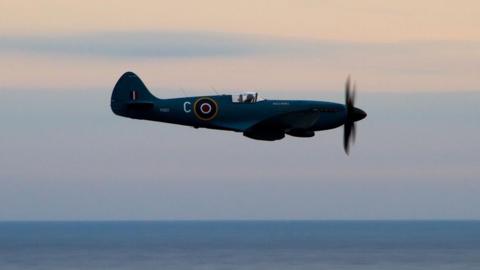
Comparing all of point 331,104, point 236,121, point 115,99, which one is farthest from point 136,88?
point 331,104

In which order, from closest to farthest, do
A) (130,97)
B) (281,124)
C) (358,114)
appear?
(281,124), (130,97), (358,114)

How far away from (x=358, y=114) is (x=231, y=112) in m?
10.5

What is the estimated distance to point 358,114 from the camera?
92.1 meters

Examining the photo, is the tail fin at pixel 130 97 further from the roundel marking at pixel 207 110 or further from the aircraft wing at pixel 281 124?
the aircraft wing at pixel 281 124

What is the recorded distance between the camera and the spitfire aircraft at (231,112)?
86438 mm

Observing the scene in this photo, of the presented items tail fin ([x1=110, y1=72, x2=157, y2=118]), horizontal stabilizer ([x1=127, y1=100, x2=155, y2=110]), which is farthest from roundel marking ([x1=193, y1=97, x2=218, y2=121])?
tail fin ([x1=110, y1=72, x2=157, y2=118])

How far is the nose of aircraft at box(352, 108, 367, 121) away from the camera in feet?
301

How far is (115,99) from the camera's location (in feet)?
290

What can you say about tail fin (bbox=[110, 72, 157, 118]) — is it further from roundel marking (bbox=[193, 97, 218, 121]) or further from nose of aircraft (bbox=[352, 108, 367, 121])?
nose of aircraft (bbox=[352, 108, 367, 121])

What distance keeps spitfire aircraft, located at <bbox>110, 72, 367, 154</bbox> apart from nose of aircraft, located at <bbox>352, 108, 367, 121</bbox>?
296 cm

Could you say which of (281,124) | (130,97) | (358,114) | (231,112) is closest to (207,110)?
(231,112)

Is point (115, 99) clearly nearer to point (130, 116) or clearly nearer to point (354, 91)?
point (130, 116)

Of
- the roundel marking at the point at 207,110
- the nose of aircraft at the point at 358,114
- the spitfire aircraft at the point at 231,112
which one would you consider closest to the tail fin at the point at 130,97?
the spitfire aircraft at the point at 231,112

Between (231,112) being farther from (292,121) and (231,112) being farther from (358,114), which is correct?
(358,114)
